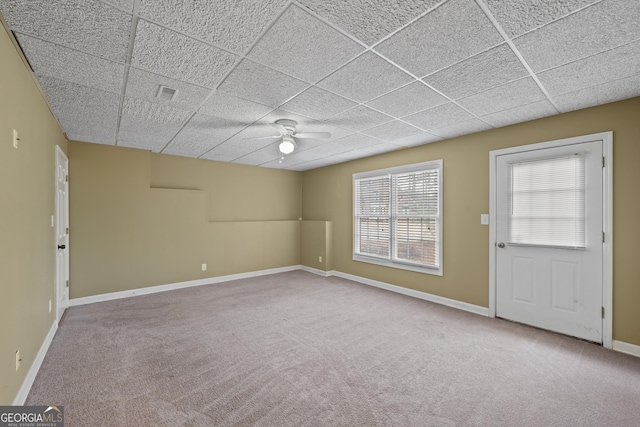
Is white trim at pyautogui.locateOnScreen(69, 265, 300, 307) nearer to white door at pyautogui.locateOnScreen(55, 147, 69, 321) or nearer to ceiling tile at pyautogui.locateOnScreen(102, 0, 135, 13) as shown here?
white door at pyautogui.locateOnScreen(55, 147, 69, 321)

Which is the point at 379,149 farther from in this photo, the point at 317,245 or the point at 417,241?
the point at 317,245

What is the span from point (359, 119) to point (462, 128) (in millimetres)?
1444

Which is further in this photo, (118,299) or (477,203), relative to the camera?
(118,299)

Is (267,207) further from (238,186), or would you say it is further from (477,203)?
(477,203)

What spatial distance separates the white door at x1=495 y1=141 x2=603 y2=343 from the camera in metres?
2.91

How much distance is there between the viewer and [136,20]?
1585 millimetres

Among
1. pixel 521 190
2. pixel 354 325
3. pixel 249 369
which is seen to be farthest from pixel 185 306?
pixel 521 190

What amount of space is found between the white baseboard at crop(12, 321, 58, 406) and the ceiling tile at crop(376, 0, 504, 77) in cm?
347

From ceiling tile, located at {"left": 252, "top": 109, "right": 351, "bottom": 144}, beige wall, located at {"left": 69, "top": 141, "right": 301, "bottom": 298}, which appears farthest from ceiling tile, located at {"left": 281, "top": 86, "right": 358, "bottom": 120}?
beige wall, located at {"left": 69, "top": 141, "right": 301, "bottom": 298}

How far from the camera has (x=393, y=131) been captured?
3.71 meters

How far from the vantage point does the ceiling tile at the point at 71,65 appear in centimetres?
184

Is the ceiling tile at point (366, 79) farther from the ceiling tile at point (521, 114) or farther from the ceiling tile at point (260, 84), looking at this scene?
the ceiling tile at point (521, 114)

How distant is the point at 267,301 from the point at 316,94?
315 cm

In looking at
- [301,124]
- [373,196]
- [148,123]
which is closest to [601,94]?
[301,124]
